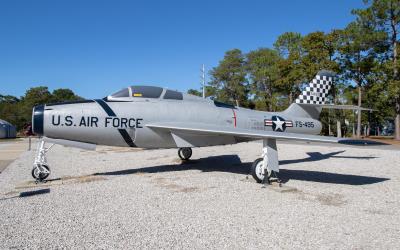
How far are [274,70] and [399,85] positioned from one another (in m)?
20.1

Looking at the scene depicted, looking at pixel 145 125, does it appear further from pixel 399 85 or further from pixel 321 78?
pixel 399 85

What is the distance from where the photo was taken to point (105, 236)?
4.38 m

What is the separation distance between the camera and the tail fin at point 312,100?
1276 centimetres

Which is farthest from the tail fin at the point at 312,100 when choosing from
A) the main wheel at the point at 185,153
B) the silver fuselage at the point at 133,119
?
the main wheel at the point at 185,153

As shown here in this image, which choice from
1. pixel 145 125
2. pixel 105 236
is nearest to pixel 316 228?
pixel 105 236

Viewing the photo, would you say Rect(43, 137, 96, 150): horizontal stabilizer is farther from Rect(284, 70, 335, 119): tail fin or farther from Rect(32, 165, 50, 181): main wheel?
Rect(284, 70, 335, 119): tail fin

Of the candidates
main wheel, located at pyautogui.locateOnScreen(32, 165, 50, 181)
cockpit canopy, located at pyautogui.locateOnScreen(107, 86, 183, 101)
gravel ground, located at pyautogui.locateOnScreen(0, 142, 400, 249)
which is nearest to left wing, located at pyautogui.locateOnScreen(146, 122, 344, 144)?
cockpit canopy, located at pyautogui.locateOnScreen(107, 86, 183, 101)

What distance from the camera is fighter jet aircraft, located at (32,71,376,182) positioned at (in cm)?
827

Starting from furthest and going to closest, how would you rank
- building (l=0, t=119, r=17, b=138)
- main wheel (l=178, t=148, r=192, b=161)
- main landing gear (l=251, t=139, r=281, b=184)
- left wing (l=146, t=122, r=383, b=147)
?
building (l=0, t=119, r=17, b=138)
main wheel (l=178, t=148, r=192, b=161)
main landing gear (l=251, t=139, r=281, b=184)
left wing (l=146, t=122, r=383, b=147)

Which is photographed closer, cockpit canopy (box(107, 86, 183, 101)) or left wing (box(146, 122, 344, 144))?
left wing (box(146, 122, 344, 144))

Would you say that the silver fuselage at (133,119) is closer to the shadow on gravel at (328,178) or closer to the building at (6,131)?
the shadow on gravel at (328,178)

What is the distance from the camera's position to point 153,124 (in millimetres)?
9289

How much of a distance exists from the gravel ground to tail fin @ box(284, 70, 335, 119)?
361cm

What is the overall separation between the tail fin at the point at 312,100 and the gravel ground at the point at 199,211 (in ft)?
11.9
